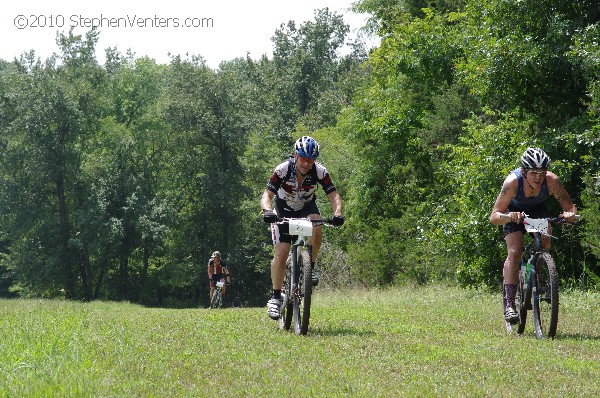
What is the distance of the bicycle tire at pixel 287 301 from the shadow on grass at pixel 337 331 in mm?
295

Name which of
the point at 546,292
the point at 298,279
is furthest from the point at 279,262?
the point at 546,292

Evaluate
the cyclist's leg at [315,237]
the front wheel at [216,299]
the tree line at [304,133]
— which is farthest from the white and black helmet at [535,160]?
the front wheel at [216,299]

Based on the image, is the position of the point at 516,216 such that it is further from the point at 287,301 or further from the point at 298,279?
the point at 287,301

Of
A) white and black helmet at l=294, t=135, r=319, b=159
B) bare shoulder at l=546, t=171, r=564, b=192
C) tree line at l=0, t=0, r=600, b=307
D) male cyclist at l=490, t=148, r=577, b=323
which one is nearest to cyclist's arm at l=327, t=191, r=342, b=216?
white and black helmet at l=294, t=135, r=319, b=159

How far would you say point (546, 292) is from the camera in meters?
9.77

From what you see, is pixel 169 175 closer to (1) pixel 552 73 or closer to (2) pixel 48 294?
(2) pixel 48 294

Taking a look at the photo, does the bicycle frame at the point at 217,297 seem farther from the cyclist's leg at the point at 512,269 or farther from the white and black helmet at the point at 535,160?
the white and black helmet at the point at 535,160

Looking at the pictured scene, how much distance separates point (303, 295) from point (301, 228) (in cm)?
76

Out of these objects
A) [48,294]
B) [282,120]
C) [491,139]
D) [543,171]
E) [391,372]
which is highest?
[282,120]

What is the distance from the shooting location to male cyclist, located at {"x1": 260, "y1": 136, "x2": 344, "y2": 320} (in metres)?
10.0

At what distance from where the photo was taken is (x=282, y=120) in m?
69.3

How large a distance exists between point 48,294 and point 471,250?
45587mm

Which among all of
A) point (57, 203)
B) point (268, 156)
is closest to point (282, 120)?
point (268, 156)

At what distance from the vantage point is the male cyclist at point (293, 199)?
1003 cm
